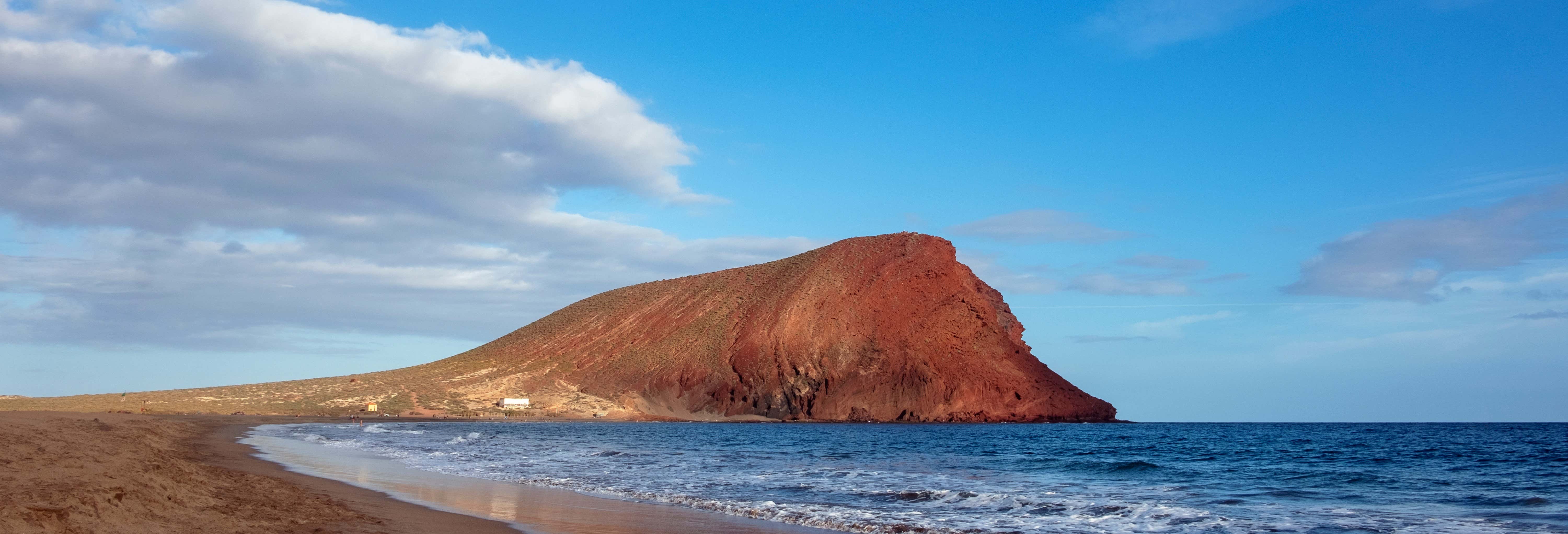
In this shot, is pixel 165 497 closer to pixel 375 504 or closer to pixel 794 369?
pixel 375 504

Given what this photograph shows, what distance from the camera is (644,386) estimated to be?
350ft

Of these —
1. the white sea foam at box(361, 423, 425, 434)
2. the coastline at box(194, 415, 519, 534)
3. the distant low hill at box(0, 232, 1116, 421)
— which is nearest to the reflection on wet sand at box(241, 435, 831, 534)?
the coastline at box(194, 415, 519, 534)

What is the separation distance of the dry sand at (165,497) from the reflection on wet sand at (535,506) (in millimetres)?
620

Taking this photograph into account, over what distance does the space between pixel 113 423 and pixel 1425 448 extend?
191 feet

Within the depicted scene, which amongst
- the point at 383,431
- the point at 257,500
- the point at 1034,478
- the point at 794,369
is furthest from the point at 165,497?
the point at 794,369

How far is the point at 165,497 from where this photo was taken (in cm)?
1172

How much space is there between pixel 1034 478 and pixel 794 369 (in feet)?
261

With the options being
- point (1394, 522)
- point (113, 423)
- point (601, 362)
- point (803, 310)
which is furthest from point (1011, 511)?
point (601, 362)

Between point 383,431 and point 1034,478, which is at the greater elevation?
point 1034,478

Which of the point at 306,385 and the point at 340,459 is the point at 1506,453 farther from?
the point at 306,385

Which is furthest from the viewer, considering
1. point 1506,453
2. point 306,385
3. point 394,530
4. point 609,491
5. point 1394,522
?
point 306,385

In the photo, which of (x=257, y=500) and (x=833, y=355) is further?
(x=833, y=355)

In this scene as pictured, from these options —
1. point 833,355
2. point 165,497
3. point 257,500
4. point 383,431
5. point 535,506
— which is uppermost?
point 833,355

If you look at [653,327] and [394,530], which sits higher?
[653,327]
